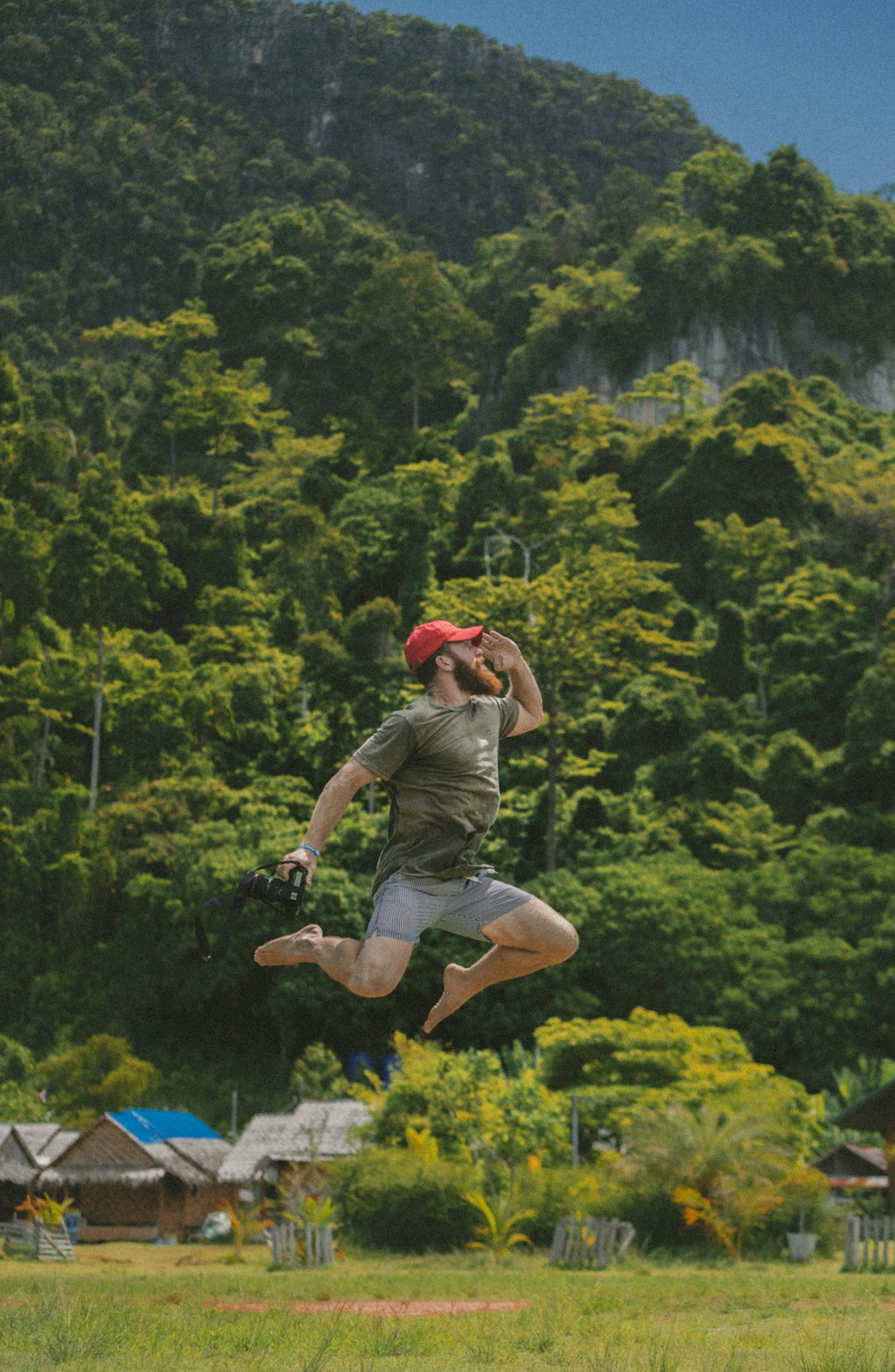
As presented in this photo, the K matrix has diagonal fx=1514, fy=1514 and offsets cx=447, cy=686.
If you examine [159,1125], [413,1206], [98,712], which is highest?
[98,712]

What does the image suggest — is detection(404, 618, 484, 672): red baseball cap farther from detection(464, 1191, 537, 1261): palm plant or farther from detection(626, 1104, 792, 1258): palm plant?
detection(626, 1104, 792, 1258): palm plant

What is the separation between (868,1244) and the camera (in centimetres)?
2080

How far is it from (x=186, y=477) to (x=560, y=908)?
38746 millimetres

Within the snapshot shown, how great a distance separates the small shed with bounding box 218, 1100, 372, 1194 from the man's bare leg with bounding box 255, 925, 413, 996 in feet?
97.4

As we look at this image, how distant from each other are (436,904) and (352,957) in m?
0.46

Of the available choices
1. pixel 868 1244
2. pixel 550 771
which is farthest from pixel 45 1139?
pixel 868 1244

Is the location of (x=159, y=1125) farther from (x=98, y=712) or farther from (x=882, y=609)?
(x=882, y=609)

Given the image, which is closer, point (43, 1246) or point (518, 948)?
point (518, 948)

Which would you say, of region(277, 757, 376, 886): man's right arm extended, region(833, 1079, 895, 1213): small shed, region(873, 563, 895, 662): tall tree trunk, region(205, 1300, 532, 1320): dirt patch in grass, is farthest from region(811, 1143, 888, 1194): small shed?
region(277, 757, 376, 886): man's right arm extended

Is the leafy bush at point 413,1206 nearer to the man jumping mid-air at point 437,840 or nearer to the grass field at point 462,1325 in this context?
the grass field at point 462,1325

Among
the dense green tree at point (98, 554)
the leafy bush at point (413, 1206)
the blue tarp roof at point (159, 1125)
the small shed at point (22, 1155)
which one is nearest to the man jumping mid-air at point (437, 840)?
the leafy bush at point (413, 1206)

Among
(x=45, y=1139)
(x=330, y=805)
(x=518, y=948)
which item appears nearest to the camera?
(x=330, y=805)

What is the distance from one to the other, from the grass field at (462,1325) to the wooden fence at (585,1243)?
3274 millimetres

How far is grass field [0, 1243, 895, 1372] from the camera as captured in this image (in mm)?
7770
